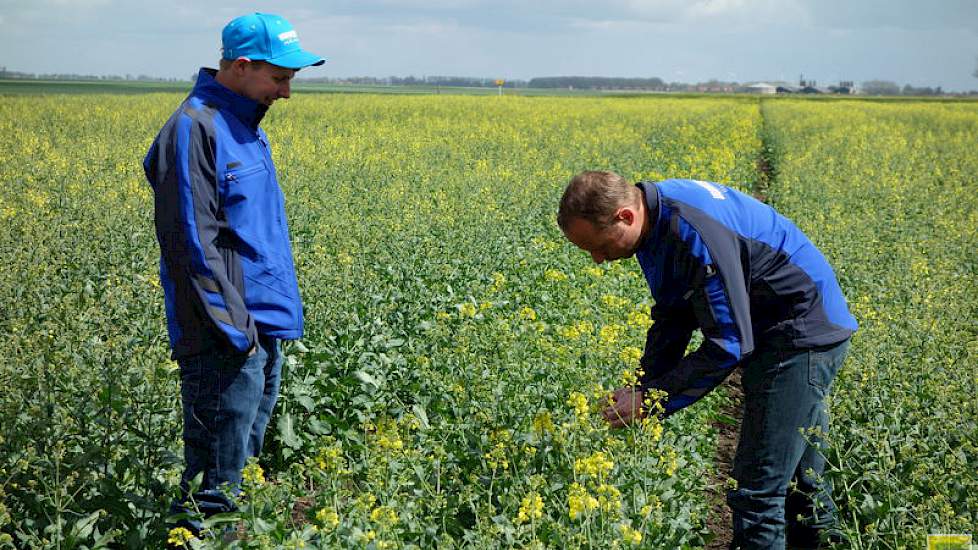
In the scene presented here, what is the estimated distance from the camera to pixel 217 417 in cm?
341

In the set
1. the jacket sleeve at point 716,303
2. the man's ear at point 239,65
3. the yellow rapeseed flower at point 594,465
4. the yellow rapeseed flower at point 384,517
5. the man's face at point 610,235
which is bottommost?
the yellow rapeseed flower at point 384,517

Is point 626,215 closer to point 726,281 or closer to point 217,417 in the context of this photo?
point 726,281

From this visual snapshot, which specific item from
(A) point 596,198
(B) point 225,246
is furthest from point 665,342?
(B) point 225,246

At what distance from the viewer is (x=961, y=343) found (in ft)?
20.5

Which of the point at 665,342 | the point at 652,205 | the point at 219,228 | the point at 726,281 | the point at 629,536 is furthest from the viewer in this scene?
the point at 665,342

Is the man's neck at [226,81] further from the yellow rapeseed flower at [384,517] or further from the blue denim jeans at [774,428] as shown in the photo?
the blue denim jeans at [774,428]

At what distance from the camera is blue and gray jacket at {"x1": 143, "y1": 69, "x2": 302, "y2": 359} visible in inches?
126

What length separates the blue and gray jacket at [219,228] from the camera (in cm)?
320

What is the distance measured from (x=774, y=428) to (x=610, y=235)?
109cm

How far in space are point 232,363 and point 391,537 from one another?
0.92 meters

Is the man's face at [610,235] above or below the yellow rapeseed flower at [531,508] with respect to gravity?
above

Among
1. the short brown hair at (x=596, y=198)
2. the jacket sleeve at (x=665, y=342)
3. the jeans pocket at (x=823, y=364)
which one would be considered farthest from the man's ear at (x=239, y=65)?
the jeans pocket at (x=823, y=364)

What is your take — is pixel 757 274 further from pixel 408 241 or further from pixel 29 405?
pixel 408 241

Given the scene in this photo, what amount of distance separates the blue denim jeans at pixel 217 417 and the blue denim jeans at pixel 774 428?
6.48ft
